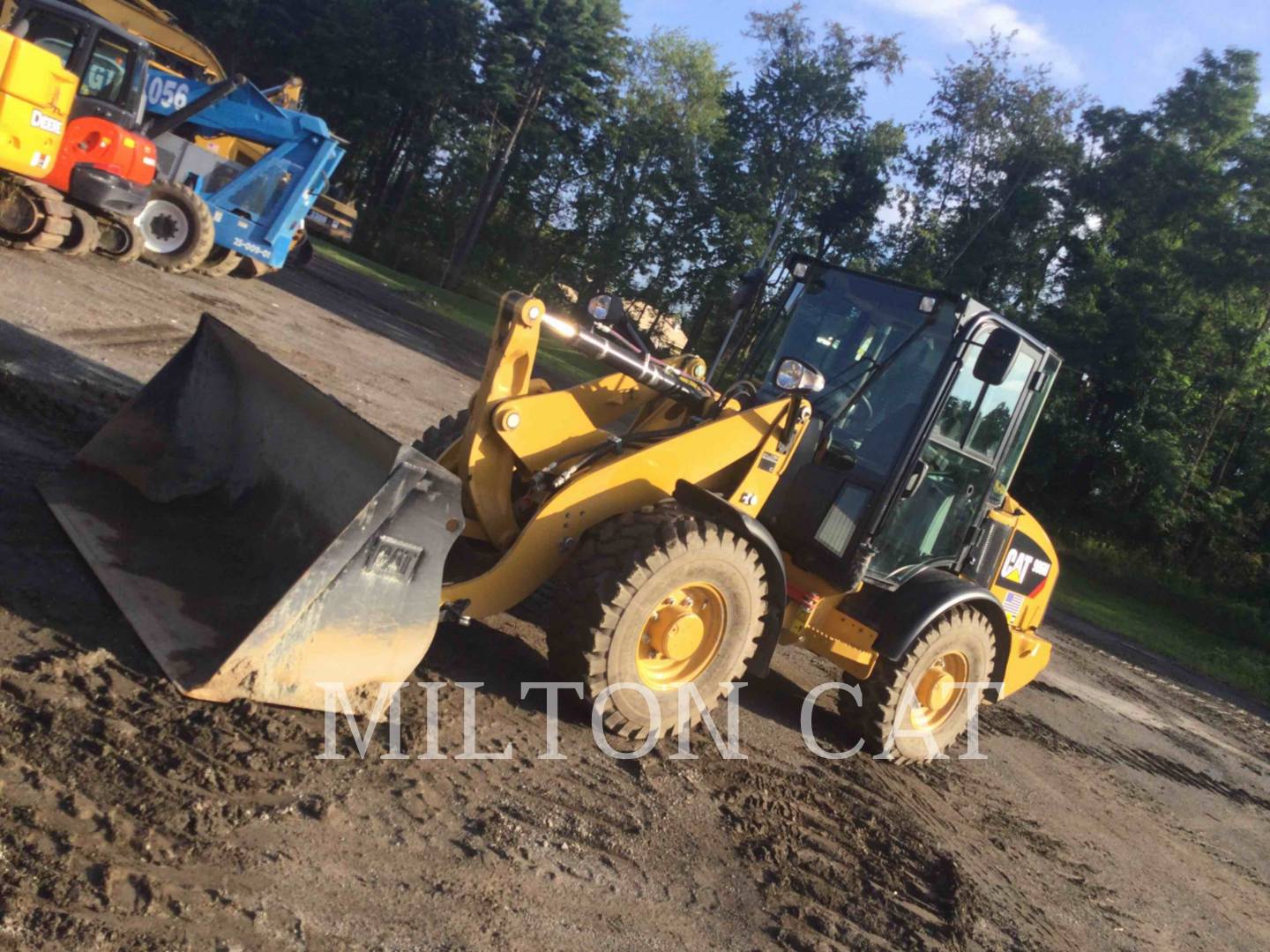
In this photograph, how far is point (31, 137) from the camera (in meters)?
10.6

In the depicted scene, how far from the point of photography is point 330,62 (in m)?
42.9

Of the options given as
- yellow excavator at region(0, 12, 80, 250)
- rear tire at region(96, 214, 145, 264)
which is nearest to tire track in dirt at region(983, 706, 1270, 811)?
yellow excavator at region(0, 12, 80, 250)

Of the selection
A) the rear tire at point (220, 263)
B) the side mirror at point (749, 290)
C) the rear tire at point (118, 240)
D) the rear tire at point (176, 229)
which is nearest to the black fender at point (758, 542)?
the side mirror at point (749, 290)

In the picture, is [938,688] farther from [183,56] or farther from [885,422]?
[183,56]

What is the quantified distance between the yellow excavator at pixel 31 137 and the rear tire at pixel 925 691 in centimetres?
947

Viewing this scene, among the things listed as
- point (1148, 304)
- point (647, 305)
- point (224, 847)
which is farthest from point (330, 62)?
point (224, 847)

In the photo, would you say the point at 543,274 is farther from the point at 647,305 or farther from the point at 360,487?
the point at 360,487

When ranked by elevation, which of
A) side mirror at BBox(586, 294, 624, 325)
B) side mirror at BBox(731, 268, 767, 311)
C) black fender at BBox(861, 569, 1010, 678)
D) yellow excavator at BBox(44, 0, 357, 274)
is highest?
yellow excavator at BBox(44, 0, 357, 274)

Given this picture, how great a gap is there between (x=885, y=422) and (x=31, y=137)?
9.28 meters

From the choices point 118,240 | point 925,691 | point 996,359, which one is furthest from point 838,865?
point 118,240

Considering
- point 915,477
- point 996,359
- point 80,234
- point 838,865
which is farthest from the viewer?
point 80,234

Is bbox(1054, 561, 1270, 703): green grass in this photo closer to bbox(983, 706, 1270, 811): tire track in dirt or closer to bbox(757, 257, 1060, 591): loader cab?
bbox(983, 706, 1270, 811): tire track in dirt

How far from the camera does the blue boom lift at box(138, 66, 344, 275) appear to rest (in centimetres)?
1506

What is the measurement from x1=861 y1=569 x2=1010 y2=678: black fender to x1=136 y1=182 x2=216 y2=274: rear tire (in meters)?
11.2
